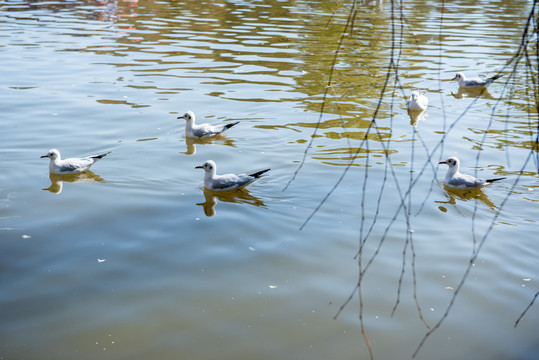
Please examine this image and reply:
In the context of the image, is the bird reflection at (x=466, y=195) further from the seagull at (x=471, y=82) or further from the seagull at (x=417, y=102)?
the seagull at (x=471, y=82)

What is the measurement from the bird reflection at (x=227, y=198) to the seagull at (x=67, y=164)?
2.21m

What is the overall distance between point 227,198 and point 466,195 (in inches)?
154

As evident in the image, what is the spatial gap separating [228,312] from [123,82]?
10.9 m

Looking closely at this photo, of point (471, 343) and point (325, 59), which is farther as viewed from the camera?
point (325, 59)

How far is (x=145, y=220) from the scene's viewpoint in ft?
27.3

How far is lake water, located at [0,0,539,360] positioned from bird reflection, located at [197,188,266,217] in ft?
0.14

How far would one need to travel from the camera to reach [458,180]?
9695mm

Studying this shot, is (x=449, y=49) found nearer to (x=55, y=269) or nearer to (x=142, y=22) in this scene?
(x=142, y=22)

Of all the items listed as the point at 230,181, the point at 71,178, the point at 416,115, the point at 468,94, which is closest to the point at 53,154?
the point at 71,178

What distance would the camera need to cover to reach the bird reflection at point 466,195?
9.36m

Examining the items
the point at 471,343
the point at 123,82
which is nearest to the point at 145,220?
the point at 471,343

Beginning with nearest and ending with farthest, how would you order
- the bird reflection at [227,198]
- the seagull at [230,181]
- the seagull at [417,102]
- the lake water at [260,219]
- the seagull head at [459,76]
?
1. the lake water at [260,219]
2. the bird reflection at [227,198]
3. the seagull at [230,181]
4. the seagull at [417,102]
5. the seagull head at [459,76]

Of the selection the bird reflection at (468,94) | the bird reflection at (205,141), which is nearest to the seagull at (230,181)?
the bird reflection at (205,141)

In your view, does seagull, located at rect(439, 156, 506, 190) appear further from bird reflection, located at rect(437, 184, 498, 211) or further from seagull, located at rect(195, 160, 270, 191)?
seagull, located at rect(195, 160, 270, 191)
